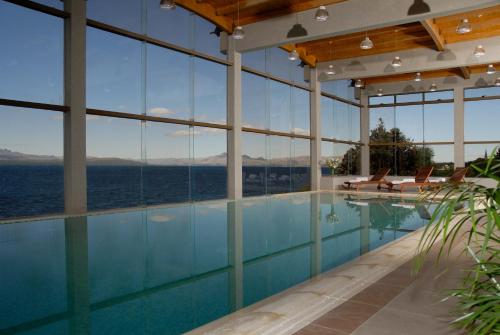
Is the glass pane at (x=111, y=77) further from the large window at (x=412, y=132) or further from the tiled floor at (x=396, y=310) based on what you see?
the large window at (x=412, y=132)

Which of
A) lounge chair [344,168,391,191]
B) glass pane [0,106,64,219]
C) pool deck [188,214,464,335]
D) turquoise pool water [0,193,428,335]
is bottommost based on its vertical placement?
turquoise pool water [0,193,428,335]

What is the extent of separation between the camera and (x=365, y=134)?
62.5 ft

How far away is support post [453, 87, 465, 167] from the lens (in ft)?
54.8

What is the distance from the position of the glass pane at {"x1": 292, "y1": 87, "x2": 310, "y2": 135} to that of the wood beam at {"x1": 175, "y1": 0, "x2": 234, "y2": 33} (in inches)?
157

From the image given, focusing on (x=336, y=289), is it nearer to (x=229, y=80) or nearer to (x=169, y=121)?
(x=169, y=121)

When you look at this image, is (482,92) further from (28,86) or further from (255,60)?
(28,86)

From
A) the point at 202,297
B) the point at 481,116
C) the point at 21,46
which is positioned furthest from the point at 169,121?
the point at 481,116

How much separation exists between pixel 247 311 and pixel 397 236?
3756mm

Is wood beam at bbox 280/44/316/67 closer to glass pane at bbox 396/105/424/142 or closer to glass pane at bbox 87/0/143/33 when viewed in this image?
glass pane at bbox 87/0/143/33

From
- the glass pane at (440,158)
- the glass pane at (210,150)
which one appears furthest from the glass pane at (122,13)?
the glass pane at (440,158)

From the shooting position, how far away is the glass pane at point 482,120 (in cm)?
1647

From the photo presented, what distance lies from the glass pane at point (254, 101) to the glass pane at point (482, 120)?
9.40 m

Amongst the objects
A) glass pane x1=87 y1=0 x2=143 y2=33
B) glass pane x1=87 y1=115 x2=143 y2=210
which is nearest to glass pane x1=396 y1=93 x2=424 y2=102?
glass pane x1=87 y1=115 x2=143 y2=210

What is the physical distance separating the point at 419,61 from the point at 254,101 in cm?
555
